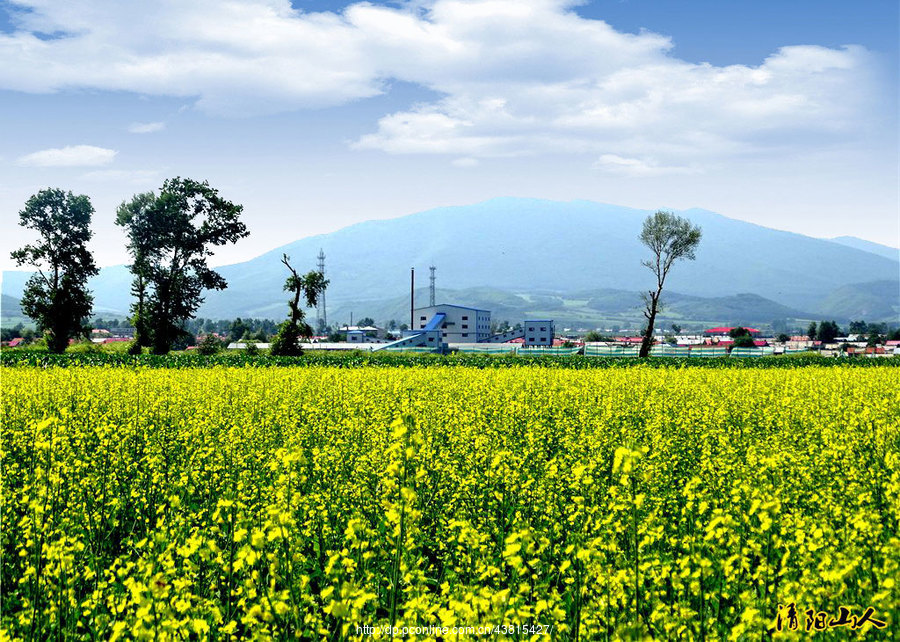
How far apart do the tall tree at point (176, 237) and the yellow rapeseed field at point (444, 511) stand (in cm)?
4909

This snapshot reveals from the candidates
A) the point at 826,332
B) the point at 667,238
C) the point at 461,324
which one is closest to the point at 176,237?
the point at 667,238

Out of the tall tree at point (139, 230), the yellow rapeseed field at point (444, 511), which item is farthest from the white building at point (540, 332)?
the yellow rapeseed field at point (444, 511)

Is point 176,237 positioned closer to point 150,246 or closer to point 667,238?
point 150,246

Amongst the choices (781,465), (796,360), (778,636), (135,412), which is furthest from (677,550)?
(796,360)

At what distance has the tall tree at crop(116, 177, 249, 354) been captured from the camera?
6806cm

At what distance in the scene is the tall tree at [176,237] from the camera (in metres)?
68.1

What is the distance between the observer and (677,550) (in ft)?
27.5

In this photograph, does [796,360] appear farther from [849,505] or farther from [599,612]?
[599,612]

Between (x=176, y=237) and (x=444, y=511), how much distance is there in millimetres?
67819

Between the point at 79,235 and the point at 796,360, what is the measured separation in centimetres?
7150

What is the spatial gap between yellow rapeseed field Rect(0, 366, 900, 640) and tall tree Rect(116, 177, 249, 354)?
4909 cm

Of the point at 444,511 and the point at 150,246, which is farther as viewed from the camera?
the point at 150,246

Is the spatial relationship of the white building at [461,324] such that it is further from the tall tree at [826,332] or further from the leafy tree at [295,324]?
the leafy tree at [295,324]

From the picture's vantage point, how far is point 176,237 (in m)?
69.6
